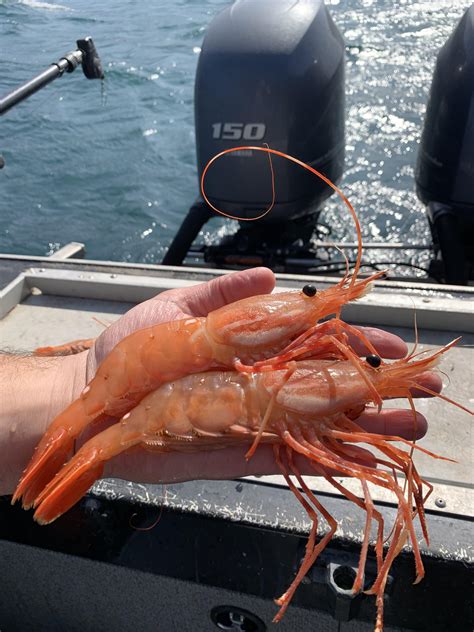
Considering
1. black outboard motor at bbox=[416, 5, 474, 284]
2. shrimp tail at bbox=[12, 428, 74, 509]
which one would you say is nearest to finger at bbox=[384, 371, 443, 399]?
shrimp tail at bbox=[12, 428, 74, 509]

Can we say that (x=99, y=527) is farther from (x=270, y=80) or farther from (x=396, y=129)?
(x=396, y=129)

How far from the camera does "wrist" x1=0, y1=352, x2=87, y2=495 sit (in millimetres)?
2053

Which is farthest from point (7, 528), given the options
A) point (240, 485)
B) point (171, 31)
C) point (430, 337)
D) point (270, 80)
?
point (171, 31)

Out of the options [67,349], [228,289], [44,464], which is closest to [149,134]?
[67,349]

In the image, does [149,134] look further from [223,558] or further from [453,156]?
[223,558]

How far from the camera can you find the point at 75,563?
1.98 meters

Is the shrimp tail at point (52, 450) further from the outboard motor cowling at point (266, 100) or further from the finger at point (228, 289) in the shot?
the outboard motor cowling at point (266, 100)

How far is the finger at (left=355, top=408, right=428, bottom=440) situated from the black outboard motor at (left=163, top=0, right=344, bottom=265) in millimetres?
2353

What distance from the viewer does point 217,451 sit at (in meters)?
1.98

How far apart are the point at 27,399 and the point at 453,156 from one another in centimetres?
330

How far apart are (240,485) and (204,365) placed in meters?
0.44

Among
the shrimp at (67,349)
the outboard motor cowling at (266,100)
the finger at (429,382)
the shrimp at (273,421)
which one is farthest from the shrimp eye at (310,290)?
the outboard motor cowling at (266,100)

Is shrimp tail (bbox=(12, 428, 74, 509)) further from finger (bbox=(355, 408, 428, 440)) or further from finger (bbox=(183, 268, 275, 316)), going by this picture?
finger (bbox=(355, 408, 428, 440))

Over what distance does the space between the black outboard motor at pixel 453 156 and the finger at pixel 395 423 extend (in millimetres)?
2033
